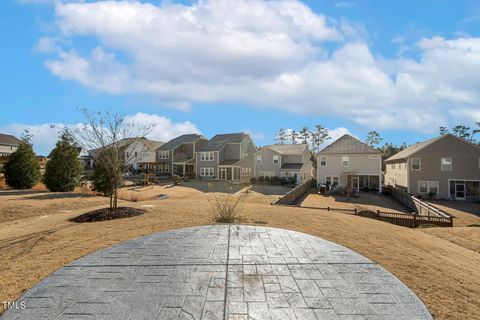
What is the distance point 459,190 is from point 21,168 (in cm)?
3973

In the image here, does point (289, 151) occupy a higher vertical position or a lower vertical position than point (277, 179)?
higher

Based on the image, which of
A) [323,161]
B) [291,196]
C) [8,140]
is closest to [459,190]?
[323,161]

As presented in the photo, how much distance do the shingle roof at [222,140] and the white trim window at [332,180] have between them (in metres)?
14.5

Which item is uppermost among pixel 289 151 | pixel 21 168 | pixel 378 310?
pixel 289 151

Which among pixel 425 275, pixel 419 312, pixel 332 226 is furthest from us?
pixel 332 226

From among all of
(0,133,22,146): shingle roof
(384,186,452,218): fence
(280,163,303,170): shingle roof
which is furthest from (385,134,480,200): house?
(0,133,22,146): shingle roof

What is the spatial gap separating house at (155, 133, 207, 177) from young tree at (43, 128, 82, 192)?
974 inches

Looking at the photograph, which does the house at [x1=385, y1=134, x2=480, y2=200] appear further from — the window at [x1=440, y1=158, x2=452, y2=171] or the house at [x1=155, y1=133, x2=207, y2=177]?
the house at [x1=155, y1=133, x2=207, y2=177]

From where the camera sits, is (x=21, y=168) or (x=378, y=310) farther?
(x=21, y=168)

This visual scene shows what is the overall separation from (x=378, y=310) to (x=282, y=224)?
5763mm

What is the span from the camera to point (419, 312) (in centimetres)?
403

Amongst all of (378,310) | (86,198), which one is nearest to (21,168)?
(86,198)

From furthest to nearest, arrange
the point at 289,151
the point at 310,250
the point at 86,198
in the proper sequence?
1. the point at 289,151
2. the point at 86,198
3. the point at 310,250

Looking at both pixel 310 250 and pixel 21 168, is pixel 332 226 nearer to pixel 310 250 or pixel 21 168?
pixel 310 250
